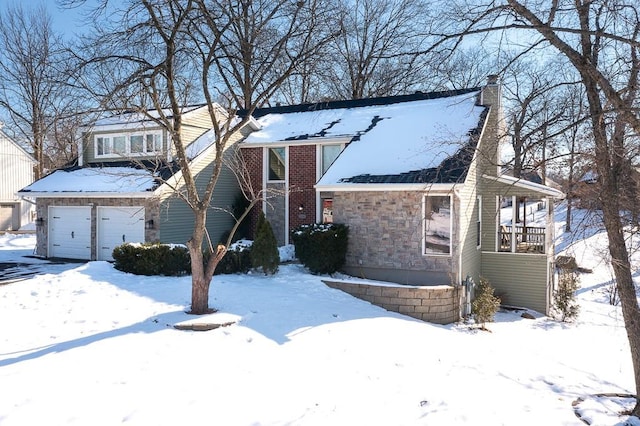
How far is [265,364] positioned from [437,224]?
24.0ft

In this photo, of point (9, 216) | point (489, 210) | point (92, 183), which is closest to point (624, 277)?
point (489, 210)

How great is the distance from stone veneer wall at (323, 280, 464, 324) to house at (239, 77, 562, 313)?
1.03 meters

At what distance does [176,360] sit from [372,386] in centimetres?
268

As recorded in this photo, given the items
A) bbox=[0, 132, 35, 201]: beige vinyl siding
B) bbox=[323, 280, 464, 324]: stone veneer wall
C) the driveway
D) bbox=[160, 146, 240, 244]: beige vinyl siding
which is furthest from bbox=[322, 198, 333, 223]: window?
bbox=[0, 132, 35, 201]: beige vinyl siding

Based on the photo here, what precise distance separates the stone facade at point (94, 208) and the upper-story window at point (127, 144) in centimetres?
178

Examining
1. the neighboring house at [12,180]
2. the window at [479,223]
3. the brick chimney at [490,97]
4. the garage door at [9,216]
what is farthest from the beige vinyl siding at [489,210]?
the garage door at [9,216]

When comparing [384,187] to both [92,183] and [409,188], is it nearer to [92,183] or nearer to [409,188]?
[409,188]

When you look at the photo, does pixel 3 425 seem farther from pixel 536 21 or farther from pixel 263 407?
pixel 536 21

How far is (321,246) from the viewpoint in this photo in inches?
502

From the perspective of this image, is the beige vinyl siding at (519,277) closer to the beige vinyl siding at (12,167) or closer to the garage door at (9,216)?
the beige vinyl siding at (12,167)

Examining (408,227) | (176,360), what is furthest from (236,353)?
(408,227)

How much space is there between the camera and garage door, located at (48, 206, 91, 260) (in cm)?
1642

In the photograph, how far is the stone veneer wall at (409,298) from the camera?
37.1ft

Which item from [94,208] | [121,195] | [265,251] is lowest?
[265,251]
